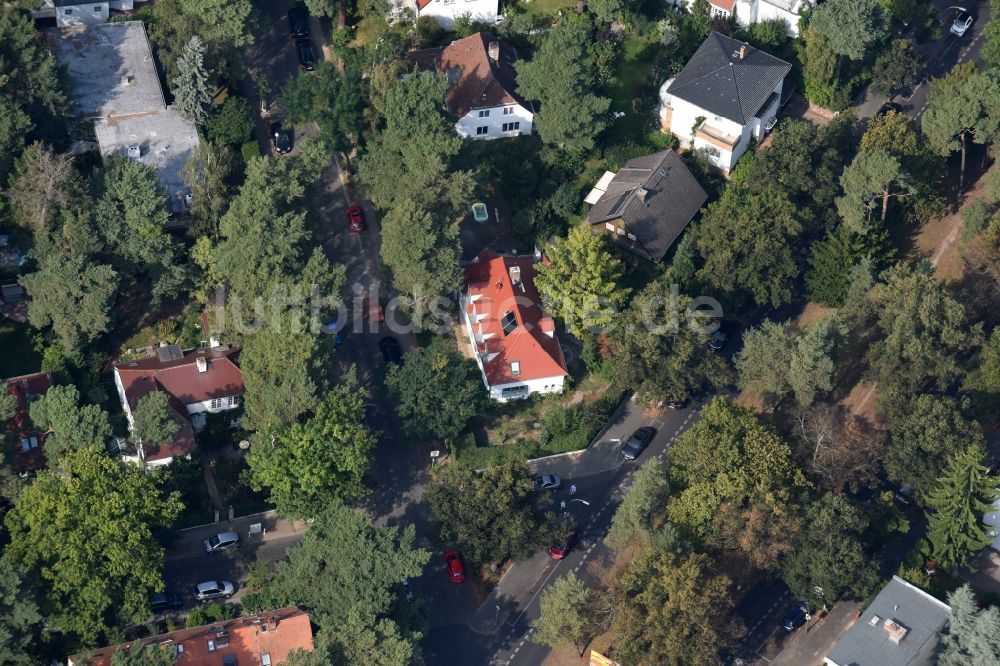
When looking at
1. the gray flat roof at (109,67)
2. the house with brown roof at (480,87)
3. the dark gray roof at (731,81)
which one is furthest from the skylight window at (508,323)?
the gray flat roof at (109,67)

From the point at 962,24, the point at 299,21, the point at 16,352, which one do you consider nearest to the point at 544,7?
the point at 299,21

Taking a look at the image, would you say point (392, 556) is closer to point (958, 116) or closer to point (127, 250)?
point (127, 250)

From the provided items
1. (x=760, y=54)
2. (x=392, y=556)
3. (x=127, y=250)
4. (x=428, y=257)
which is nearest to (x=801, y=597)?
(x=392, y=556)

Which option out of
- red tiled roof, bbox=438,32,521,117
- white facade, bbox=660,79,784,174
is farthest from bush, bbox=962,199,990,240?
red tiled roof, bbox=438,32,521,117

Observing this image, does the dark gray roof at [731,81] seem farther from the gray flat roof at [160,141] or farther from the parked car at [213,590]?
the parked car at [213,590]

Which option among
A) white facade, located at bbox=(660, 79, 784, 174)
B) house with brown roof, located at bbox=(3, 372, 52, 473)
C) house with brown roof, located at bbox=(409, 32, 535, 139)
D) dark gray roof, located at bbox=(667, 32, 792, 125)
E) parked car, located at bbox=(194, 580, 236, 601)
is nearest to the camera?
parked car, located at bbox=(194, 580, 236, 601)

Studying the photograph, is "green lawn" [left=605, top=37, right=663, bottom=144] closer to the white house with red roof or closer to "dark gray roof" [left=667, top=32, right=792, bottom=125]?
"dark gray roof" [left=667, top=32, right=792, bottom=125]
